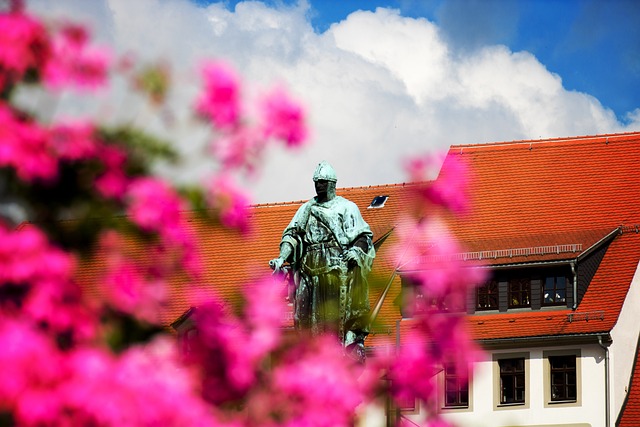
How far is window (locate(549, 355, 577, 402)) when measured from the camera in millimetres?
42844

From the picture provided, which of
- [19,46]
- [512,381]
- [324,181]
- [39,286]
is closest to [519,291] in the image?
[512,381]

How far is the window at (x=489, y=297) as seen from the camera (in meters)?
43.7

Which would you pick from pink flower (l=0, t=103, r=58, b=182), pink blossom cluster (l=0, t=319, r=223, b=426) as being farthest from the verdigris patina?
pink blossom cluster (l=0, t=319, r=223, b=426)

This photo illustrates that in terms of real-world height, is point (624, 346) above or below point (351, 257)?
above

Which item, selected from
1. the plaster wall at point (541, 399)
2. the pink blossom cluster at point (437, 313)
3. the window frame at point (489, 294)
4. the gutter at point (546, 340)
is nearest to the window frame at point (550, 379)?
the plaster wall at point (541, 399)

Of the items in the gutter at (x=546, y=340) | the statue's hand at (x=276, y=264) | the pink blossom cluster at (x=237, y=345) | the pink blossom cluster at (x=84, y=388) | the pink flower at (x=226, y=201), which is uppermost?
the gutter at (x=546, y=340)

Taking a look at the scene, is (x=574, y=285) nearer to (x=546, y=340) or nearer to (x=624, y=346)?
(x=546, y=340)

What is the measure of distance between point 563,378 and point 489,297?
2635mm

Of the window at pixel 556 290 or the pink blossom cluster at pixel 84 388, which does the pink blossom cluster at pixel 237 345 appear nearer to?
the pink blossom cluster at pixel 84 388

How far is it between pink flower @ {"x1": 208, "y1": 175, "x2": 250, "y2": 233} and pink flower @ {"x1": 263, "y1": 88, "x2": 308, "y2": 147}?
0.83 feet

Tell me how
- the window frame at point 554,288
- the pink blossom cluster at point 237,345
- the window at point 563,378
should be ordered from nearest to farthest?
the pink blossom cluster at point 237,345 → the window at point 563,378 → the window frame at point 554,288

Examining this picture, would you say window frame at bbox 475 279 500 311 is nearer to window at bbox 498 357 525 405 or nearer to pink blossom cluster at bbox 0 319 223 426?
window at bbox 498 357 525 405

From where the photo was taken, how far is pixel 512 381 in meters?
43.5

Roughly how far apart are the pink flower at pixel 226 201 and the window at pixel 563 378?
121 ft
